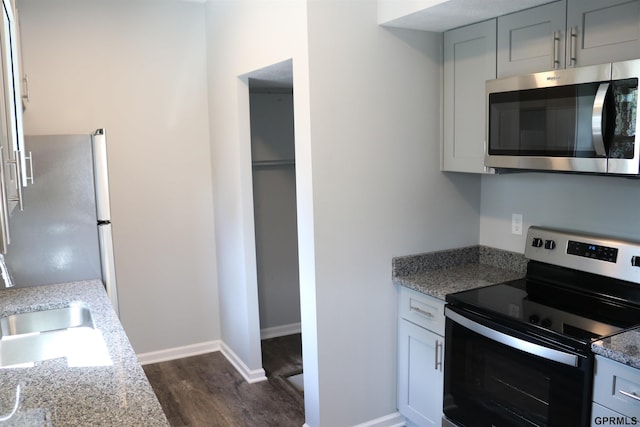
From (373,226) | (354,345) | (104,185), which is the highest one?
(104,185)

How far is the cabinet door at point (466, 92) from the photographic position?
261 centimetres

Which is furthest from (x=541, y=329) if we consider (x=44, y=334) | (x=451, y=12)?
(x=44, y=334)

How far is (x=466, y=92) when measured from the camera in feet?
9.00

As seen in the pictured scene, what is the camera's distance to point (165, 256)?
3.93m

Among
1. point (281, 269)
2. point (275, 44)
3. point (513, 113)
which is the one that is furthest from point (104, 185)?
point (513, 113)

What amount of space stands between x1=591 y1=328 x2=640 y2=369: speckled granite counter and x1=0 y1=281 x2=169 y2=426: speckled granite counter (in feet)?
4.62

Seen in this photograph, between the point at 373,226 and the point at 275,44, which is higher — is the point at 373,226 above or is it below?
below

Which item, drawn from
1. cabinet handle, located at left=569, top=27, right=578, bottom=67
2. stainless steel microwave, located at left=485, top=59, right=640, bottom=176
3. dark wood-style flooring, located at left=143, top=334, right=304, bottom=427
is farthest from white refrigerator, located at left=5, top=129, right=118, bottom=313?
cabinet handle, located at left=569, top=27, right=578, bottom=67

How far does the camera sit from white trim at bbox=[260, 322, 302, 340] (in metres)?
4.45

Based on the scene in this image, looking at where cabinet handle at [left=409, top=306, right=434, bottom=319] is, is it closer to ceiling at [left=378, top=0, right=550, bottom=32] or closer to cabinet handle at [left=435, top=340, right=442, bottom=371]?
cabinet handle at [left=435, top=340, right=442, bottom=371]

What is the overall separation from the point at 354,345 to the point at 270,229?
182 cm

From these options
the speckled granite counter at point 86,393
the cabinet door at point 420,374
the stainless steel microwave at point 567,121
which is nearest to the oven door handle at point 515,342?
the cabinet door at point 420,374

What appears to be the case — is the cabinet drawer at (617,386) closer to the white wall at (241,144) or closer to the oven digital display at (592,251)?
the oven digital display at (592,251)

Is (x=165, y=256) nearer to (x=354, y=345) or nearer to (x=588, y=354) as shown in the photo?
(x=354, y=345)
